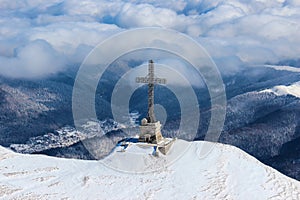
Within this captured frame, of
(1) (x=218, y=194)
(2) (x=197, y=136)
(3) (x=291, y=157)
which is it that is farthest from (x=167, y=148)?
(2) (x=197, y=136)

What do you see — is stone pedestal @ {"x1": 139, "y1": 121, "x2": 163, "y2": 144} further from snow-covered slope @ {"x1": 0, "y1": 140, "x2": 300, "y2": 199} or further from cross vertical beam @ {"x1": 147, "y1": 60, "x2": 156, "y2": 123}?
snow-covered slope @ {"x1": 0, "y1": 140, "x2": 300, "y2": 199}

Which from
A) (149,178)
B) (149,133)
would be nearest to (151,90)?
(149,133)

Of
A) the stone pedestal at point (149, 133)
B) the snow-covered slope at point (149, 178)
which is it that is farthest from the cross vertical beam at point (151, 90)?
the snow-covered slope at point (149, 178)

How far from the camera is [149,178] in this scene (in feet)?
185

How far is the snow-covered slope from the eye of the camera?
5216 centimetres

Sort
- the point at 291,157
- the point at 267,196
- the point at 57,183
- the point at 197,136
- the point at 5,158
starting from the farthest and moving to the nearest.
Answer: the point at 197,136, the point at 291,157, the point at 5,158, the point at 57,183, the point at 267,196

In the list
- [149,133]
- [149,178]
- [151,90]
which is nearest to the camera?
[149,178]

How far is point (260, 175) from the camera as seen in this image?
58000 mm

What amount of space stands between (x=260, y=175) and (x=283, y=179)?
347cm

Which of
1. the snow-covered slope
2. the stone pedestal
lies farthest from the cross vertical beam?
the snow-covered slope

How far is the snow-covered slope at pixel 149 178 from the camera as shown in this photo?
171ft

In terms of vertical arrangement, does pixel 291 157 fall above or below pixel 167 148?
below

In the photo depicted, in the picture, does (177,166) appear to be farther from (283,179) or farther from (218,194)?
(283,179)

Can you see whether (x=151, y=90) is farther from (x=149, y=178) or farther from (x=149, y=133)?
(x=149, y=178)
